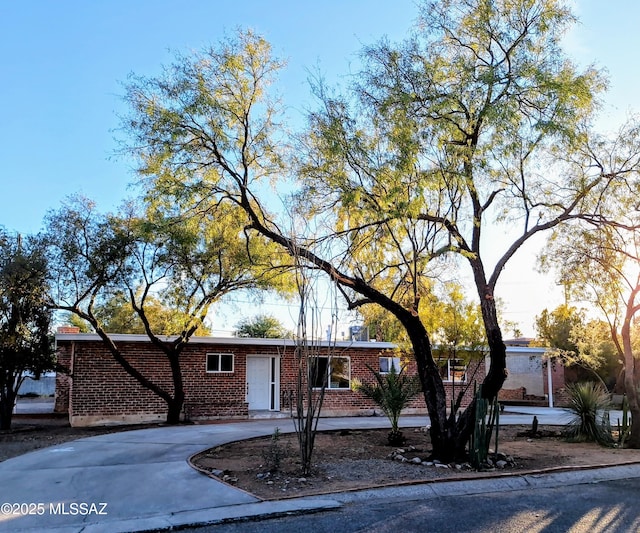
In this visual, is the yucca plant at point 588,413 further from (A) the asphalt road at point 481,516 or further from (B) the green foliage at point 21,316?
(B) the green foliage at point 21,316

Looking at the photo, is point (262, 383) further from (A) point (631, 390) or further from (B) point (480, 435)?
(B) point (480, 435)

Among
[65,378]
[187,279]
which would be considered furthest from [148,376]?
[65,378]

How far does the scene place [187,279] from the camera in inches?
664

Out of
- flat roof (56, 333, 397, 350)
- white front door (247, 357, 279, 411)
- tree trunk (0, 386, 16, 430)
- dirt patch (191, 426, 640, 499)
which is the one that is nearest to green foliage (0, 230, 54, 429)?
tree trunk (0, 386, 16, 430)

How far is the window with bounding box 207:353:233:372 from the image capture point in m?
20.4

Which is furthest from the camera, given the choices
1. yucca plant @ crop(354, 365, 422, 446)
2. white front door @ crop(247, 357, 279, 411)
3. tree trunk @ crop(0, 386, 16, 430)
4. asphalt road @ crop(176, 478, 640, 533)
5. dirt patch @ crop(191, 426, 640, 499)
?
white front door @ crop(247, 357, 279, 411)

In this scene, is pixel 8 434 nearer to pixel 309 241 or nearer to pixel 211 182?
pixel 211 182

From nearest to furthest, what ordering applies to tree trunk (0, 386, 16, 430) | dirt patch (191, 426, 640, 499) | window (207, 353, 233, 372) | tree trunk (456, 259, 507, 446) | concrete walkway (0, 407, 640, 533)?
concrete walkway (0, 407, 640, 533) → dirt patch (191, 426, 640, 499) → tree trunk (456, 259, 507, 446) → tree trunk (0, 386, 16, 430) → window (207, 353, 233, 372)

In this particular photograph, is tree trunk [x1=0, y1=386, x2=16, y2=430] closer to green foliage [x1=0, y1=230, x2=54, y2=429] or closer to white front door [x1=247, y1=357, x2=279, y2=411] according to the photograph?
green foliage [x1=0, y1=230, x2=54, y2=429]

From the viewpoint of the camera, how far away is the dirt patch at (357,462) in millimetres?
8703

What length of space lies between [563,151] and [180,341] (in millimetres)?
11948

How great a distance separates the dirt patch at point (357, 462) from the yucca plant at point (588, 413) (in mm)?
354

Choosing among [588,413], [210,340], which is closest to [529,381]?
[588,413]

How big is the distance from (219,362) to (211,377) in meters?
0.63
